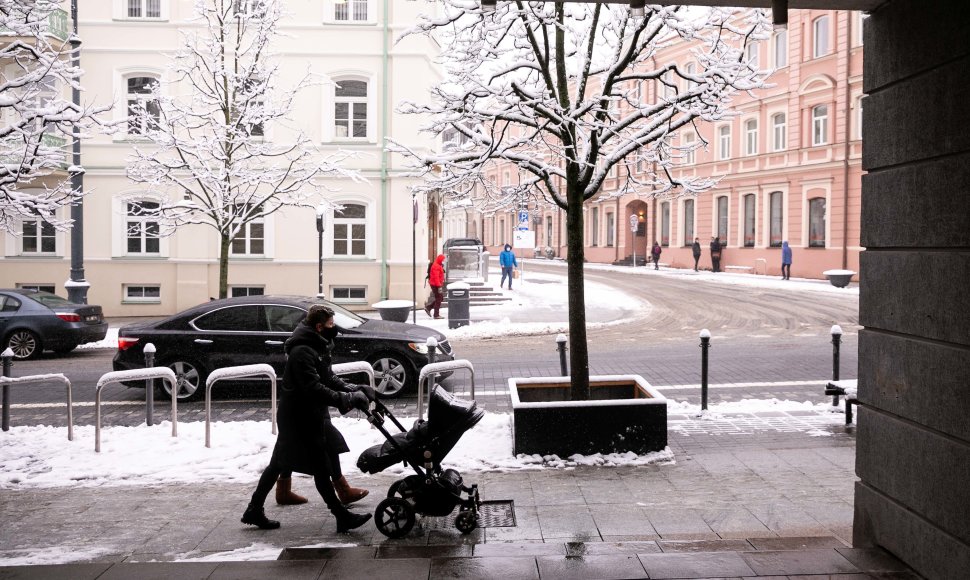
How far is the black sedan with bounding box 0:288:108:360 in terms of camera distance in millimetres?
16781

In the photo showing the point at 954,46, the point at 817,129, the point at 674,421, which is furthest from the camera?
the point at 817,129

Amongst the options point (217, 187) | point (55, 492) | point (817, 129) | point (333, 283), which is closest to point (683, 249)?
point (817, 129)

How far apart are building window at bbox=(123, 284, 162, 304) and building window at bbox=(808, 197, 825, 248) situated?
26932 mm

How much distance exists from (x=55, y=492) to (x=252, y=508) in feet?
8.12

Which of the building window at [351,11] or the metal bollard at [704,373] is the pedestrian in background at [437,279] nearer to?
the building window at [351,11]

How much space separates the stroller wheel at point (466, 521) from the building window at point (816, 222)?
33.8 meters

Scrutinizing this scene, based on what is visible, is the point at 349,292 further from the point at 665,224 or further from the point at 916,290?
the point at 665,224

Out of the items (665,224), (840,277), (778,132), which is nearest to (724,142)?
(778,132)

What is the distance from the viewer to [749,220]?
136ft

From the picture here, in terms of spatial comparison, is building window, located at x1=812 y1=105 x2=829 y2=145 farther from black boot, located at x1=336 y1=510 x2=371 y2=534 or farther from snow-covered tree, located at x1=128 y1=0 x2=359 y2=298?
black boot, located at x1=336 y1=510 x2=371 y2=534

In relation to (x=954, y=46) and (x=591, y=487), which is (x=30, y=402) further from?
(x=954, y=46)

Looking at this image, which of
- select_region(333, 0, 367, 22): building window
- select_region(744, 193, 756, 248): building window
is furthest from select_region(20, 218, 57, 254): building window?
select_region(744, 193, 756, 248): building window

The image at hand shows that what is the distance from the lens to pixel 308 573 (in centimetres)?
514

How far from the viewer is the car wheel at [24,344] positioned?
55.0ft
